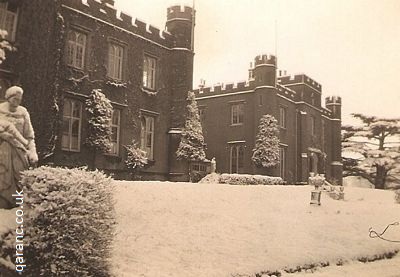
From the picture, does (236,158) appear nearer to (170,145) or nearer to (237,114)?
(237,114)

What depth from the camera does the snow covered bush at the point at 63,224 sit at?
3824 millimetres

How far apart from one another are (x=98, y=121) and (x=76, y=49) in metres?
1.98

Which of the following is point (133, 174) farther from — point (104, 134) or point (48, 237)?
point (48, 237)

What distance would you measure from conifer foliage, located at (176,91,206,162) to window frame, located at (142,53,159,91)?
1221 mm

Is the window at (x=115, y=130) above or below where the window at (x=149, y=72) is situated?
below

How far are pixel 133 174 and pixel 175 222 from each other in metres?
5.30

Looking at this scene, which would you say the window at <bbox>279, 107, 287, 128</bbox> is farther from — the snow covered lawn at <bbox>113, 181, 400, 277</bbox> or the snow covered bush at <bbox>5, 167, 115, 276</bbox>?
the snow covered bush at <bbox>5, 167, 115, 276</bbox>

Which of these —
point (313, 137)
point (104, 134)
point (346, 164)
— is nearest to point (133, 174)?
point (104, 134)

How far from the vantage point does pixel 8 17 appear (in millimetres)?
9297

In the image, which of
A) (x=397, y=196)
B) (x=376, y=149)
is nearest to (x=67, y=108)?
(x=376, y=149)

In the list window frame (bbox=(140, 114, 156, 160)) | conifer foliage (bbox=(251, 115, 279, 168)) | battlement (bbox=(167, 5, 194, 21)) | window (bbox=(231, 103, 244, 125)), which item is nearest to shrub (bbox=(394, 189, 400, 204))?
window frame (bbox=(140, 114, 156, 160))

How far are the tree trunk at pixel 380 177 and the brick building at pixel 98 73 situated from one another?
6215 mm

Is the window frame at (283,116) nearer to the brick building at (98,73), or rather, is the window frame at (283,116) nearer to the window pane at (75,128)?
the brick building at (98,73)

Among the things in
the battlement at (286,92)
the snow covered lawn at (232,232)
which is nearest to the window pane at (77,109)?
the snow covered lawn at (232,232)
